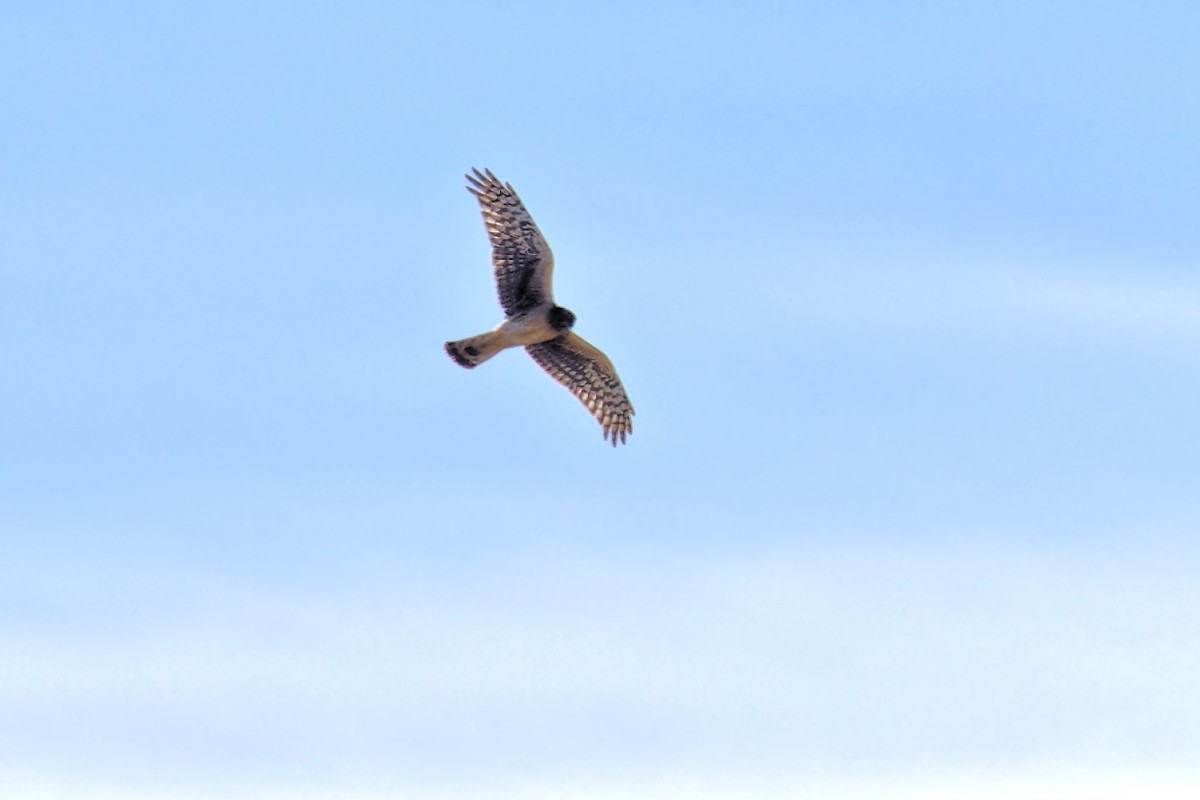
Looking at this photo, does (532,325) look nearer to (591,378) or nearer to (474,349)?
(474,349)

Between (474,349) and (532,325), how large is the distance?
1.28 m

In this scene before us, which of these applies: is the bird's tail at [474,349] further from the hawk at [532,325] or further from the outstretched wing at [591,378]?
the outstretched wing at [591,378]

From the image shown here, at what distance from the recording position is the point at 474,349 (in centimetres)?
3556

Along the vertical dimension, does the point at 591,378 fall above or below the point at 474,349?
above

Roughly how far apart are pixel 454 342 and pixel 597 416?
13.8 ft

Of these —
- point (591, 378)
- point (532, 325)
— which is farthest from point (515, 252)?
point (591, 378)

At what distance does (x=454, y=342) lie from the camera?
116ft

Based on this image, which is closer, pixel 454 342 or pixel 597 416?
pixel 454 342

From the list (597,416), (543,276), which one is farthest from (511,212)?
(597,416)

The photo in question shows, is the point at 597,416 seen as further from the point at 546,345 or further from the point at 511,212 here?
the point at 511,212

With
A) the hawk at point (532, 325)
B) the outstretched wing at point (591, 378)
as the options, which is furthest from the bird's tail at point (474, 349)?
the outstretched wing at point (591, 378)

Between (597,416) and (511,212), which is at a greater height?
(511,212)

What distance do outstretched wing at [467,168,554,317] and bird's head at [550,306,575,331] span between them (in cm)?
27

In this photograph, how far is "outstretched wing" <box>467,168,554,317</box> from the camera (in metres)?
36.2
